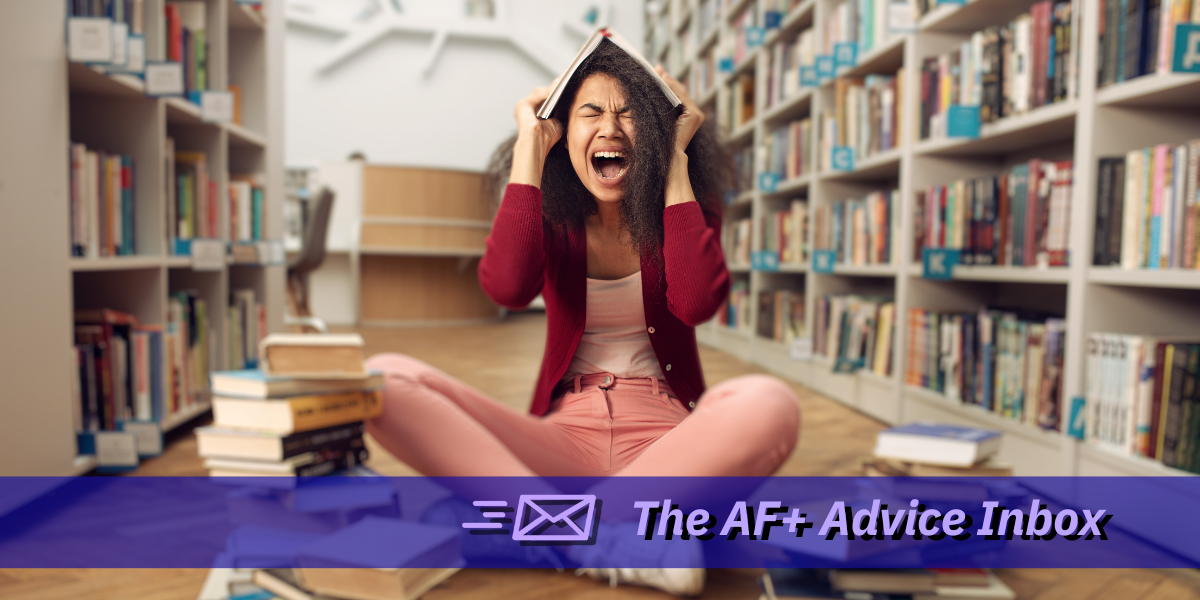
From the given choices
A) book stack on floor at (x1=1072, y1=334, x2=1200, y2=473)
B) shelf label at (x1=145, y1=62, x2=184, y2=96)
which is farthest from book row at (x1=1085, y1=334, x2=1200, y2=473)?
shelf label at (x1=145, y1=62, x2=184, y2=96)

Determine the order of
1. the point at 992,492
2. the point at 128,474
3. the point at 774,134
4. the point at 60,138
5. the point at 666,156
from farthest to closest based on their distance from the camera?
the point at 774,134, the point at 128,474, the point at 60,138, the point at 992,492, the point at 666,156

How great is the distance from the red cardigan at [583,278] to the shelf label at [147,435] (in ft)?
7.57

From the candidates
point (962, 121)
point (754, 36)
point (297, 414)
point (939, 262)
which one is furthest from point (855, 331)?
point (297, 414)

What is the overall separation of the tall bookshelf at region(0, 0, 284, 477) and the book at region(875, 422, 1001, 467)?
6.72 ft

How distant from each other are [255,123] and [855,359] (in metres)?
2.95

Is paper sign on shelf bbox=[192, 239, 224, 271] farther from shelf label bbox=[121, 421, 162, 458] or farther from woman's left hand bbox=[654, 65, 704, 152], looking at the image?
woman's left hand bbox=[654, 65, 704, 152]

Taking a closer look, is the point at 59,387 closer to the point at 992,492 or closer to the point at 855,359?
the point at 992,492

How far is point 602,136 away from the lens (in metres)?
0.27

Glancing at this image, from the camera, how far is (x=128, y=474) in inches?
85.7

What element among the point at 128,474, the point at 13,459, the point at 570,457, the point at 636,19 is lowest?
the point at 128,474

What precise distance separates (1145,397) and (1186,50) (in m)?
0.85

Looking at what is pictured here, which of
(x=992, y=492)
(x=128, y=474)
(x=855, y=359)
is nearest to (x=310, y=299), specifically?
(x=128, y=474)

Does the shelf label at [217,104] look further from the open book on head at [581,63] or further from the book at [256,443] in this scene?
the open book on head at [581,63]

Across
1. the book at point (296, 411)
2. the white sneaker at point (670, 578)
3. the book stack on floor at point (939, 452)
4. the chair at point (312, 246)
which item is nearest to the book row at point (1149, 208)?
the book stack on floor at point (939, 452)
